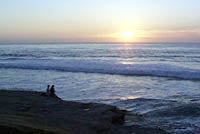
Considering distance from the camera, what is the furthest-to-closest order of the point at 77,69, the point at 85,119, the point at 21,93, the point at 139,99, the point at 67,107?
the point at 77,69, the point at 139,99, the point at 21,93, the point at 67,107, the point at 85,119

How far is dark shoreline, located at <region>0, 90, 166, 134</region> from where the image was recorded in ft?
24.9

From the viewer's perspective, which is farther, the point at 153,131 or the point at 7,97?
the point at 7,97

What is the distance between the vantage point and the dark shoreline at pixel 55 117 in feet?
24.9

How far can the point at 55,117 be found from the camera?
9766 millimetres

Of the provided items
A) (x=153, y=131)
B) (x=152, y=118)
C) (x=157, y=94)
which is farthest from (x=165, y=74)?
(x=153, y=131)

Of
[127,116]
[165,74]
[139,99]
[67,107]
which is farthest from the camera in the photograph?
[165,74]

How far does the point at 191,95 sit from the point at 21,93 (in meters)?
8.11

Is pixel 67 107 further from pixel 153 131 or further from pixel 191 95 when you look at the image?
pixel 191 95

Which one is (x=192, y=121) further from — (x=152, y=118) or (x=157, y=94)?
(x=157, y=94)

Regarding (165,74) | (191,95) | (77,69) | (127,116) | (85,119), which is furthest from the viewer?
(77,69)

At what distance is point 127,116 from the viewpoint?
12.2m

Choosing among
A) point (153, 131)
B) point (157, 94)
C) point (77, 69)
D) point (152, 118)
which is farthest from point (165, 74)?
point (153, 131)

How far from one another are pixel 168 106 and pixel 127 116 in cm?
274

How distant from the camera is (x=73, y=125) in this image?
29.8 feet
